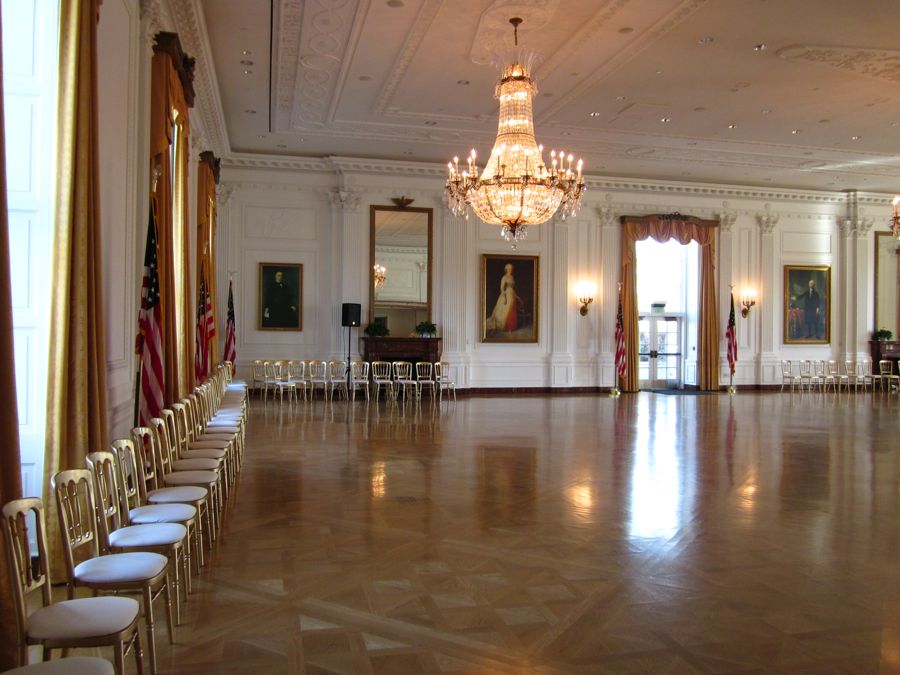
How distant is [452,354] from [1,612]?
12.4 m

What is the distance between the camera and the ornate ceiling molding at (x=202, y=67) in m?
7.01

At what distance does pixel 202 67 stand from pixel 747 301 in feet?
42.7

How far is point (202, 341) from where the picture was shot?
9.30 meters

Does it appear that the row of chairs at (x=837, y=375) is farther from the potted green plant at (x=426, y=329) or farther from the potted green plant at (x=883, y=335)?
the potted green plant at (x=426, y=329)

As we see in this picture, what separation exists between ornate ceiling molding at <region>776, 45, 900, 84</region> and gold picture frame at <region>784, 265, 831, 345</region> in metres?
8.43

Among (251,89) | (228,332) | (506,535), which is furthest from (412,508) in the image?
(228,332)

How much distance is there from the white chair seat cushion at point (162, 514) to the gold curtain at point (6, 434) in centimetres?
76

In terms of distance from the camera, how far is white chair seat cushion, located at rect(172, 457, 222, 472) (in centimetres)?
478

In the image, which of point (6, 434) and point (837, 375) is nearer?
point (6, 434)

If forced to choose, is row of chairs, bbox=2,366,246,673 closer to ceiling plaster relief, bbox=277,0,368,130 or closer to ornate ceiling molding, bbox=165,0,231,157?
ornate ceiling molding, bbox=165,0,231,157

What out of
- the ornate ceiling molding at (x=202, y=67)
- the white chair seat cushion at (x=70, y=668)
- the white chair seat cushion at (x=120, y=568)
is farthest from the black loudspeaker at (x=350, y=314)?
the white chair seat cushion at (x=70, y=668)

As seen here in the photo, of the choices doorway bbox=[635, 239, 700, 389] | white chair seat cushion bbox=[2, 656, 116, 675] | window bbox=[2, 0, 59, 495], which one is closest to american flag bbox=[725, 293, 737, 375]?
doorway bbox=[635, 239, 700, 389]

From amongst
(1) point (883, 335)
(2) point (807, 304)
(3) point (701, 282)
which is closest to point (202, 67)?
(3) point (701, 282)

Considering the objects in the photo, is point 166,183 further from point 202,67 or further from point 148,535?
point 148,535
